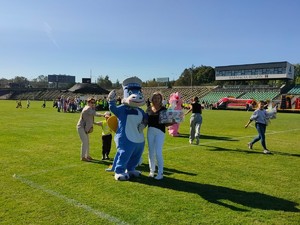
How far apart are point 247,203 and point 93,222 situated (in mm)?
2883

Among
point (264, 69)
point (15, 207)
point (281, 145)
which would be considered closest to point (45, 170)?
point (15, 207)

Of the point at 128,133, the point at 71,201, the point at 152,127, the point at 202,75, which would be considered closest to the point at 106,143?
the point at 128,133

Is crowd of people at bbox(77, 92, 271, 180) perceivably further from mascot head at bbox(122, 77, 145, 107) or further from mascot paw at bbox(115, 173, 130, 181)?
mascot paw at bbox(115, 173, 130, 181)

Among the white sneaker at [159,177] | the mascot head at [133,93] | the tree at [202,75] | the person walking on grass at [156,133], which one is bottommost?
the white sneaker at [159,177]

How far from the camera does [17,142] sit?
12.1m

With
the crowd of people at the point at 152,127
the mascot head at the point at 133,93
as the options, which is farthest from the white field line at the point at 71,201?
the mascot head at the point at 133,93

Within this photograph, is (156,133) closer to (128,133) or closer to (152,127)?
(152,127)

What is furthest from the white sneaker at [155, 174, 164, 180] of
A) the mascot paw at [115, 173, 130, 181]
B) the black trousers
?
the black trousers

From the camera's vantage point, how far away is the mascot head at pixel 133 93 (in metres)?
7.18

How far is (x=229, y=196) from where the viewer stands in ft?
20.0

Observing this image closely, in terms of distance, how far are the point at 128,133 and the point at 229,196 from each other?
2.64 meters

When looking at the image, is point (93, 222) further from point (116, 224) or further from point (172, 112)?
point (172, 112)

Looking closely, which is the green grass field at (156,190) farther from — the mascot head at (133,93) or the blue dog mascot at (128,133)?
the mascot head at (133,93)

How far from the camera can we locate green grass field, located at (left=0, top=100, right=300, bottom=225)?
198 inches
